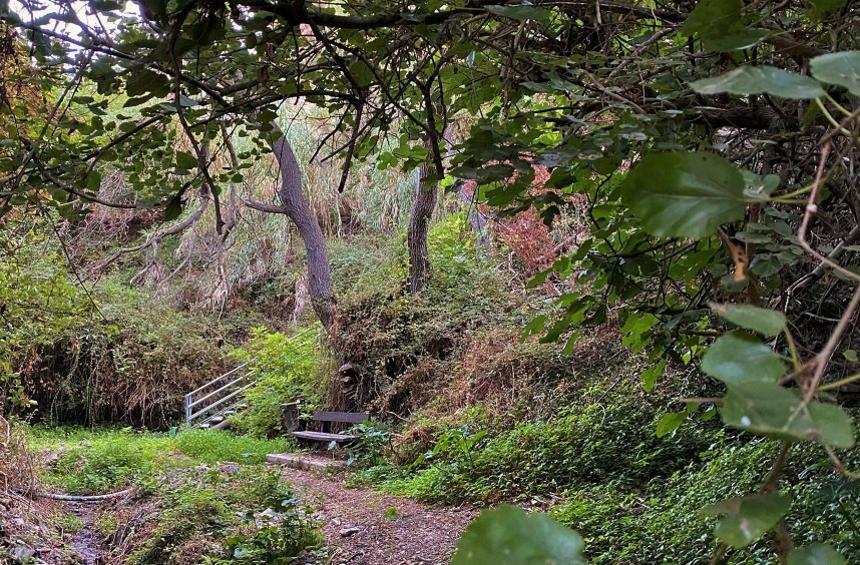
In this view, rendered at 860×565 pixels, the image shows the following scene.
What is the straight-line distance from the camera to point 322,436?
25.3ft

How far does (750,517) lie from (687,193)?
160 millimetres

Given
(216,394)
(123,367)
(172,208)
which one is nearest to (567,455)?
(172,208)

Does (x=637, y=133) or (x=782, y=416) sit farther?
(x=637, y=133)

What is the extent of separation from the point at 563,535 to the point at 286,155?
892 centimetres

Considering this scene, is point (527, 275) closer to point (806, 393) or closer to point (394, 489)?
point (394, 489)

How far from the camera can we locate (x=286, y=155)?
8.84 meters

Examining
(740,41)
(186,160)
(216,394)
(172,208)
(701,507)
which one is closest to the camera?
(740,41)

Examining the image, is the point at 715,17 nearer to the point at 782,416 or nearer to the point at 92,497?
the point at 782,416

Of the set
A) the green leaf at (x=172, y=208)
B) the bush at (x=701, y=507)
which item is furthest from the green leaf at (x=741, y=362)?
the bush at (x=701, y=507)

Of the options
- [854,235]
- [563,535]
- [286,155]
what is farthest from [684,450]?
[286,155]

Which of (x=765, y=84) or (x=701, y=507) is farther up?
(x=765, y=84)

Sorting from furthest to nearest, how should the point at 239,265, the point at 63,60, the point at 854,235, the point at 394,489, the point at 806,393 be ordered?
the point at 239,265 → the point at 394,489 → the point at 63,60 → the point at 854,235 → the point at 806,393

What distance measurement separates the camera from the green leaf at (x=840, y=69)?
327mm

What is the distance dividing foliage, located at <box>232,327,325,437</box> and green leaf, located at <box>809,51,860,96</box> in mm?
8360
